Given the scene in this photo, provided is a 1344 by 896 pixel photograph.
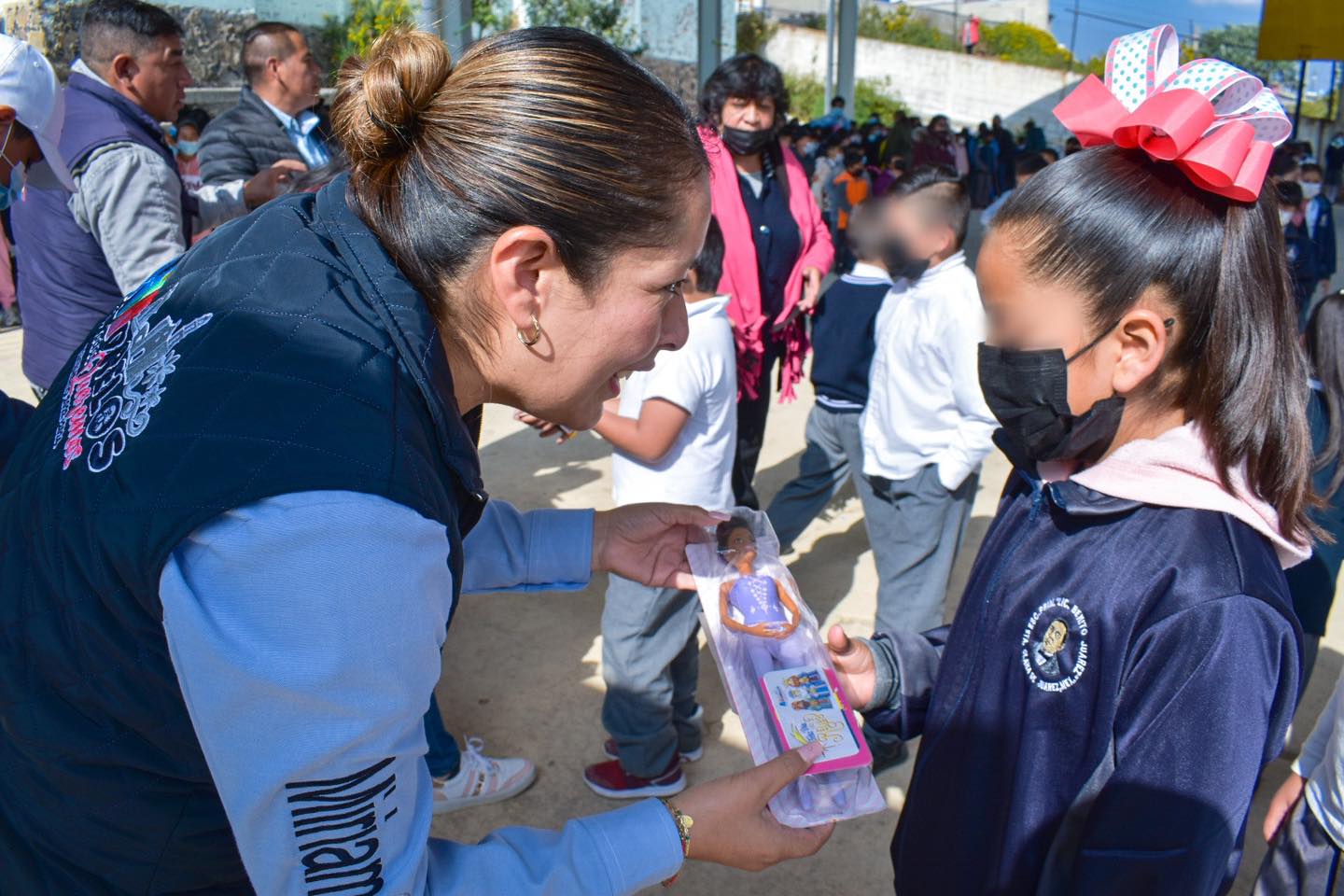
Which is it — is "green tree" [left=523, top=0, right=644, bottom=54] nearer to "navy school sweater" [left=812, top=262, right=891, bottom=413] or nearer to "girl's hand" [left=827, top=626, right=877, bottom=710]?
"navy school sweater" [left=812, top=262, right=891, bottom=413]

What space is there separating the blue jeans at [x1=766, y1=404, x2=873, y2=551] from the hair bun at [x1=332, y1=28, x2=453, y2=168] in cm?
255

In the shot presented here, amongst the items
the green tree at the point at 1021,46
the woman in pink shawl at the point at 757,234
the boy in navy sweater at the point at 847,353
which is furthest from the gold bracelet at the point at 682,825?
the green tree at the point at 1021,46

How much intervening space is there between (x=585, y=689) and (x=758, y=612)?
1850mm

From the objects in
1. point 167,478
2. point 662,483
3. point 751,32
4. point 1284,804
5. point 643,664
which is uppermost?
point 751,32

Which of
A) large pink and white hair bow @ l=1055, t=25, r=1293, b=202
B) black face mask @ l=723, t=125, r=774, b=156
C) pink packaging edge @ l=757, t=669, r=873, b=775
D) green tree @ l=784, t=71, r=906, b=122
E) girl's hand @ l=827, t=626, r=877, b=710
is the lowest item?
girl's hand @ l=827, t=626, r=877, b=710

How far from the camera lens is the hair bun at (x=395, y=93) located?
108 cm

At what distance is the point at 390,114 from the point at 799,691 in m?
0.99

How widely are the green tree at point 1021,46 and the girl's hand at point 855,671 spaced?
39471 mm

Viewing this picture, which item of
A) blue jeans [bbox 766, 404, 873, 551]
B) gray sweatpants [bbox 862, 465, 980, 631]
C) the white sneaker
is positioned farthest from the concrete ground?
gray sweatpants [bbox 862, 465, 980, 631]

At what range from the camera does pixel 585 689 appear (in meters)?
3.31

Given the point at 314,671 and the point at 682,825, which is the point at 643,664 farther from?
the point at 314,671

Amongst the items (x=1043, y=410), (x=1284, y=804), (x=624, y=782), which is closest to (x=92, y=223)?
(x=624, y=782)

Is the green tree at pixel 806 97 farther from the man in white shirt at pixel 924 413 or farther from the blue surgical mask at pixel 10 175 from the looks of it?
the blue surgical mask at pixel 10 175

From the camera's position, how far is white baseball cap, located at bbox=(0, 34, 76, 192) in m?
2.17
